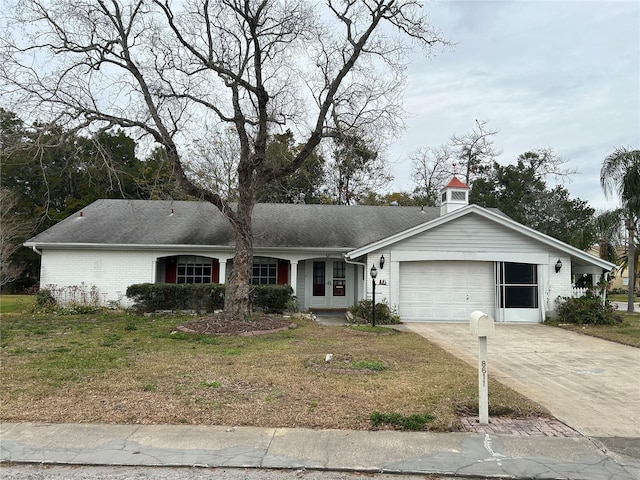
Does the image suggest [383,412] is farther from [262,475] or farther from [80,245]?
[80,245]

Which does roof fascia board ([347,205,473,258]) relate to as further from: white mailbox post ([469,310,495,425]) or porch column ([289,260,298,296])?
white mailbox post ([469,310,495,425])

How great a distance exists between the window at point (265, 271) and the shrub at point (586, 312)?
10.9 meters

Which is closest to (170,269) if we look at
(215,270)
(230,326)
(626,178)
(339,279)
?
(215,270)

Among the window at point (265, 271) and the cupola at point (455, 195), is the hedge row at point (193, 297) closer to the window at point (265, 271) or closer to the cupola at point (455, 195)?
the window at point (265, 271)

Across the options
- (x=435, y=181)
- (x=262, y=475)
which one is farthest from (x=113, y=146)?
(x=262, y=475)

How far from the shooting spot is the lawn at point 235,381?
535 cm

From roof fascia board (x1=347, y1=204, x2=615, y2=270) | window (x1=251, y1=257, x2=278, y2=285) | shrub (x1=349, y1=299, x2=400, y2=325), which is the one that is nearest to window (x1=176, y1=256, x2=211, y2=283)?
window (x1=251, y1=257, x2=278, y2=285)

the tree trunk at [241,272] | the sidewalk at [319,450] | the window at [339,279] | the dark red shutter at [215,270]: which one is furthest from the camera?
the window at [339,279]

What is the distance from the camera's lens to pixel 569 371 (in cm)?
810

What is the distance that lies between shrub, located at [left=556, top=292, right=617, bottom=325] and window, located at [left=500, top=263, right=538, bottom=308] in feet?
3.18

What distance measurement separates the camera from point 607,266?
50.8 ft

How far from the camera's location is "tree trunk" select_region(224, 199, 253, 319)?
12797mm

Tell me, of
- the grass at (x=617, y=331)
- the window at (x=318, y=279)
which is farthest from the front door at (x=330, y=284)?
the grass at (x=617, y=331)

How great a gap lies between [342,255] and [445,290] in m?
4.12
